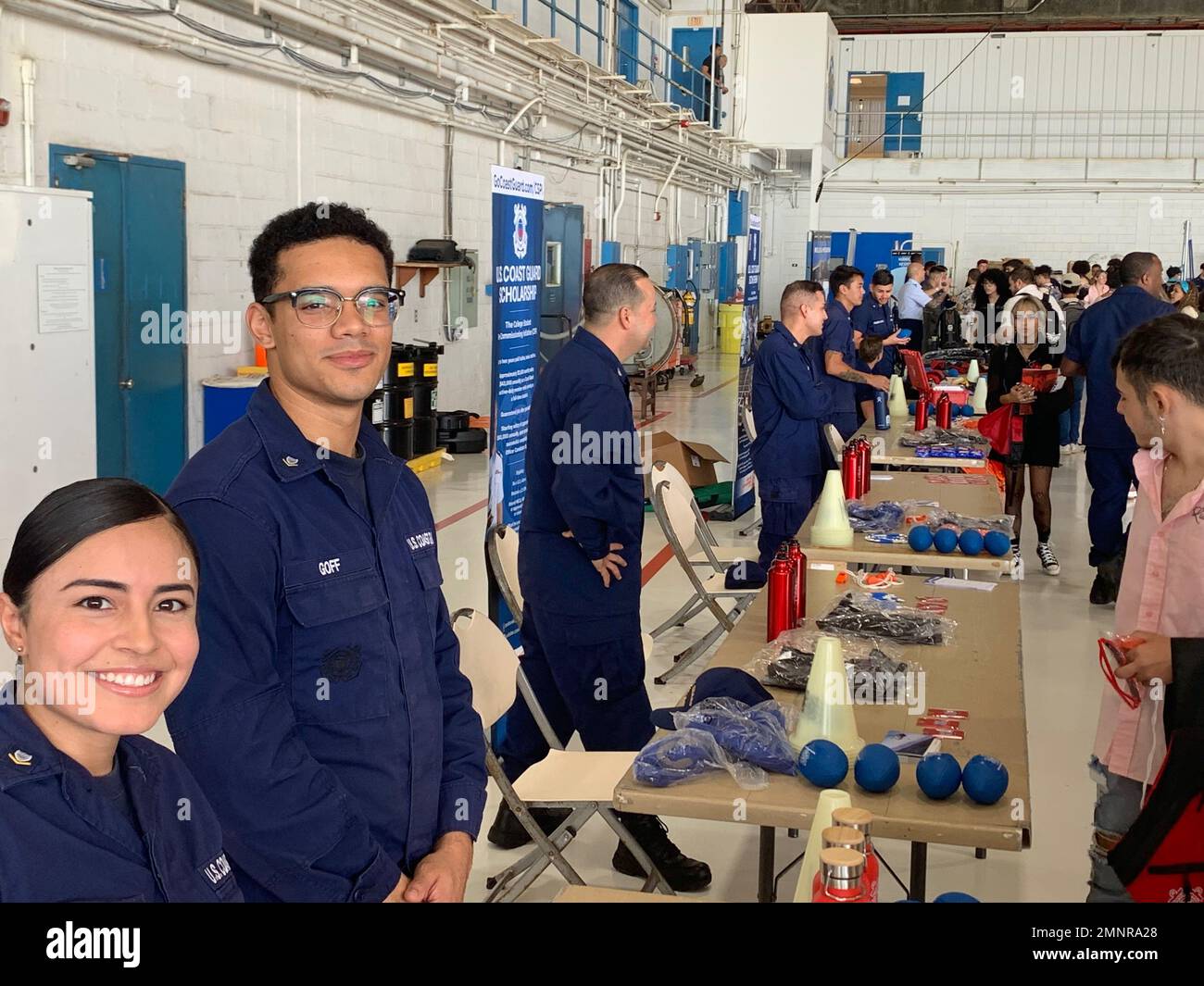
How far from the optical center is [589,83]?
12398 millimetres

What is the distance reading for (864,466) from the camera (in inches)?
220

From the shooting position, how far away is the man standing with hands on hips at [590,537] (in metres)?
3.89

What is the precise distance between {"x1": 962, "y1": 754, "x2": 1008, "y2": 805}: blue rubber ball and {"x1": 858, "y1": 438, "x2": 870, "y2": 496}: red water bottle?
Answer: 10.4 feet

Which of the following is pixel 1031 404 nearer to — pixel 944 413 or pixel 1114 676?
pixel 944 413

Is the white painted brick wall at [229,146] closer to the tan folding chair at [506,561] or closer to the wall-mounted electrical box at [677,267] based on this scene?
the tan folding chair at [506,561]

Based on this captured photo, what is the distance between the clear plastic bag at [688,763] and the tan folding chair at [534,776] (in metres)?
0.53

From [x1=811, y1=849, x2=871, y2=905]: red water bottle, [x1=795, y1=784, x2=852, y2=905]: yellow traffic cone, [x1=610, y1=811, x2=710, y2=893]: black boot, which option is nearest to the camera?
[x1=811, y1=849, x2=871, y2=905]: red water bottle

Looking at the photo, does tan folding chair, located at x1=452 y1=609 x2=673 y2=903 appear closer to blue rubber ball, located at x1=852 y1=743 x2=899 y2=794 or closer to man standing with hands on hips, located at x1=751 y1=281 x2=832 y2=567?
blue rubber ball, located at x1=852 y1=743 x2=899 y2=794

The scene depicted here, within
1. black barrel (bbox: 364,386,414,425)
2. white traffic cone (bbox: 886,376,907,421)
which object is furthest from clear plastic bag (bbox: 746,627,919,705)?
black barrel (bbox: 364,386,414,425)

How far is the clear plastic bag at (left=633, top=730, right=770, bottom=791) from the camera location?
254cm

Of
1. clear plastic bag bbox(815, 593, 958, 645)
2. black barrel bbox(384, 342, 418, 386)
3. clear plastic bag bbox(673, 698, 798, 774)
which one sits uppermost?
black barrel bbox(384, 342, 418, 386)
